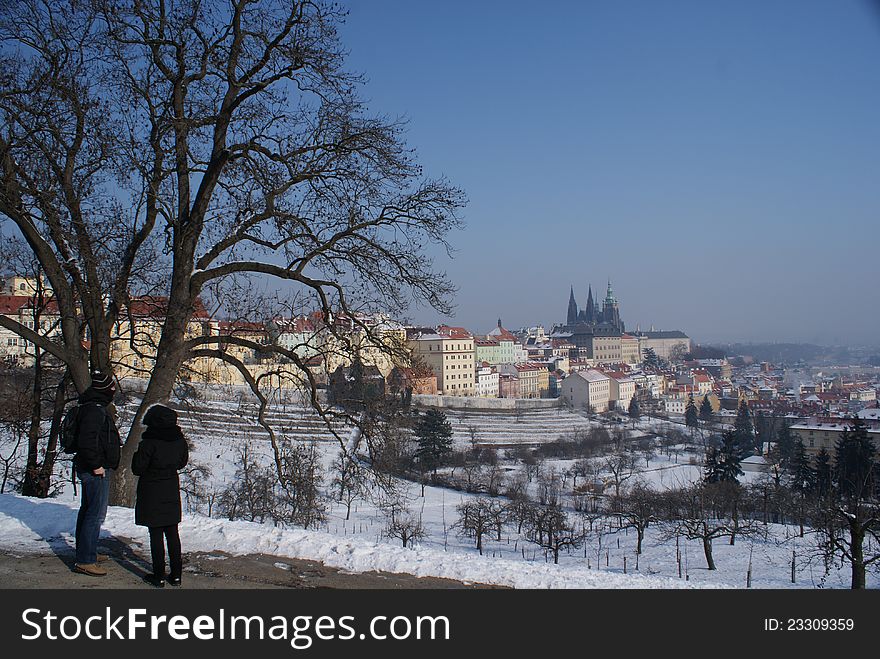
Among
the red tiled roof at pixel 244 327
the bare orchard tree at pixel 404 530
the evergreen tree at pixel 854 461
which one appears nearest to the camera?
the red tiled roof at pixel 244 327

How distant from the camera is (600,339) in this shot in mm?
163750

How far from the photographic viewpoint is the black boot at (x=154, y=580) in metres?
4.61

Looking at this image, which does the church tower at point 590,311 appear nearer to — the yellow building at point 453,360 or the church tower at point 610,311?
the church tower at point 610,311

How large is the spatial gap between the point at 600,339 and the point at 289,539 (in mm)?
162528

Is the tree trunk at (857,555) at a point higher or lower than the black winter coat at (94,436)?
lower

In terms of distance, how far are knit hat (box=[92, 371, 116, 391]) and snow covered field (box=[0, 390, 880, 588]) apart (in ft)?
5.12

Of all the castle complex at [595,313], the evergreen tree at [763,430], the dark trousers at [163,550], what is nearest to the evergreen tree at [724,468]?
the evergreen tree at [763,430]

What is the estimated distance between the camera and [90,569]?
15.5ft

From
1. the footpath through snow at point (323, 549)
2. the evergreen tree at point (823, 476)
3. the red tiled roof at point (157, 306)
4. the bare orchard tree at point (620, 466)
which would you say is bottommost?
the bare orchard tree at point (620, 466)

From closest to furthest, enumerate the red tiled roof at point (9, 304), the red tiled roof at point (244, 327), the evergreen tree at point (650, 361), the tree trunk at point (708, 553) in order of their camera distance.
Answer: the red tiled roof at point (244, 327), the red tiled roof at point (9, 304), the tree trunk at point (708, 553), the evergreen tree at point (650, 361)

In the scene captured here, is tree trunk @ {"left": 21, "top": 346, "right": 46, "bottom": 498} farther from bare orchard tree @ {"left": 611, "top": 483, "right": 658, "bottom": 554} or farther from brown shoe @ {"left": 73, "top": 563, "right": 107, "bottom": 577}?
bare orchard tree @ {"left": 611, "top": 483, "right": 658, "bottom": 554}

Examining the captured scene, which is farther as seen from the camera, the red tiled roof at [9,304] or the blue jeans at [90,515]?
the red tiled roof at [9,304]
